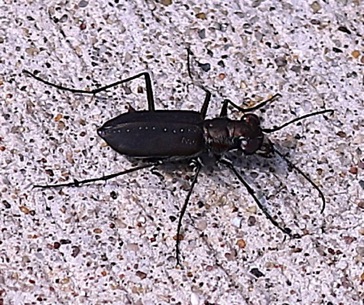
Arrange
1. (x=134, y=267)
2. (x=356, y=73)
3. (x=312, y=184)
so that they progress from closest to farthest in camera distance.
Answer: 1. (x=134, y=267)
2. (x=312, y=184)
3. (x=356, y=73)

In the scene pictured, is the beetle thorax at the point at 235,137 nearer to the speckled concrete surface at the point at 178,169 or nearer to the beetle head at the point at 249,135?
the beetle head at the point at 249,135

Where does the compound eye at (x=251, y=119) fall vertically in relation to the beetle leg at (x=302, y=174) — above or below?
above

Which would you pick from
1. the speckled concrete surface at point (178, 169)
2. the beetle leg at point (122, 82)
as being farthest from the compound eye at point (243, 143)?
the beetle leg at point (122, 82)

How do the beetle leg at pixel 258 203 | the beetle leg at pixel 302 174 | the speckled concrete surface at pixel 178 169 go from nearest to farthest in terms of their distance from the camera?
the speckled concrete surface at pixel 178 169
the beetle leg at pixel 258 203
the beetle leg at pixel 302 174

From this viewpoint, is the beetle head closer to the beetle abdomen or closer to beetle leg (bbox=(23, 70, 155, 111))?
the beetle abdomen

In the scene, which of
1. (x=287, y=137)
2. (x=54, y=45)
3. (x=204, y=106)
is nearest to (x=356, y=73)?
(x=287, y=137)

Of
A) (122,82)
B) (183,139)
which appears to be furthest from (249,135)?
(122,82)

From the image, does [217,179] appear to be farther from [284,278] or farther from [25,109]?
[25,109]
